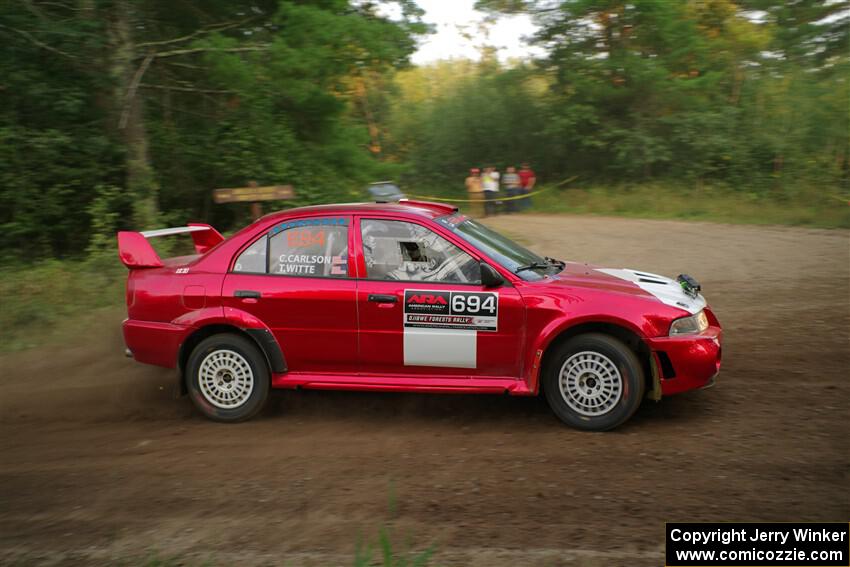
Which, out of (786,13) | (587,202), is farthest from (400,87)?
(786,13)

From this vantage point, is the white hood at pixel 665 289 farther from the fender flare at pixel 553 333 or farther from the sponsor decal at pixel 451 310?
the sponsor decal at pixel 451 310

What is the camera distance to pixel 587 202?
95.1ft

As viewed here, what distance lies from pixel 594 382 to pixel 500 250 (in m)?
1.37

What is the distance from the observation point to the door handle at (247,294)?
250 inches

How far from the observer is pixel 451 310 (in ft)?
19.8

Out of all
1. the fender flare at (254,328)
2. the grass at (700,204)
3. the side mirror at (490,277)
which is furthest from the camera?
the grass at (700,204)

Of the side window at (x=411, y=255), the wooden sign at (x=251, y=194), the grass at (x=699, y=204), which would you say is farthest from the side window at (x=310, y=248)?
the grass at (x=699, y=204)

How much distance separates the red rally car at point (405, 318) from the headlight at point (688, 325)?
0.01 meters

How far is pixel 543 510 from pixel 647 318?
1.88 m

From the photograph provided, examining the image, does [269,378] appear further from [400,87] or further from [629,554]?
[400,87]

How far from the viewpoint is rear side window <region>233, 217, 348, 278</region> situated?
20.9ft

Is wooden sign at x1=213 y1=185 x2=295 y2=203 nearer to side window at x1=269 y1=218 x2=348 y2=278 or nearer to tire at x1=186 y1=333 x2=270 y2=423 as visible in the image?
side window at x1=269 y1=218 x2=348 y2=278

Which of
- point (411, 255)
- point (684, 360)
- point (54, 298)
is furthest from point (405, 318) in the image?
point (54, 298)

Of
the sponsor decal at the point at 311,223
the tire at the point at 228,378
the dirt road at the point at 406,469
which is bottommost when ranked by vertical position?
the dirt road at the point at 406,469
